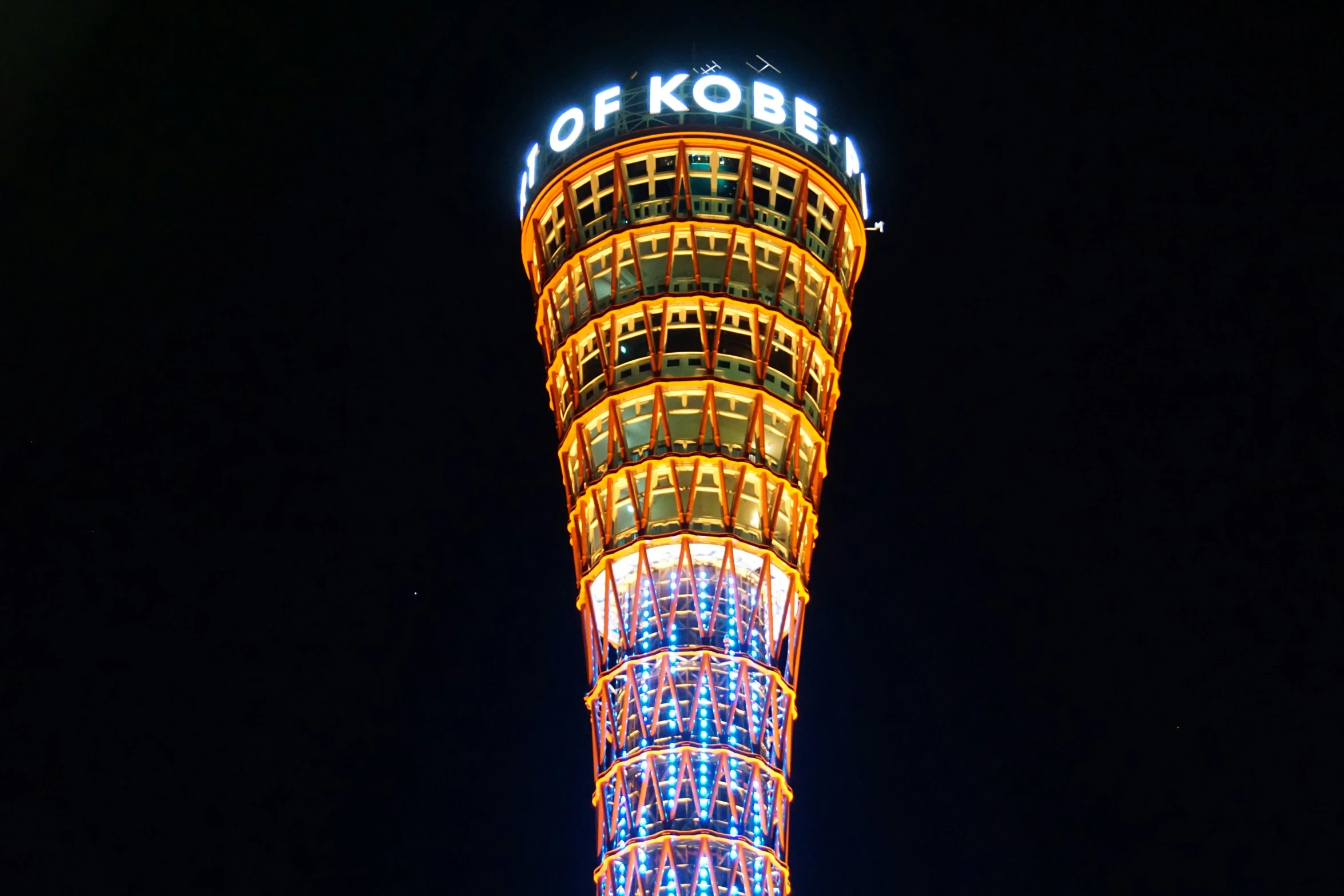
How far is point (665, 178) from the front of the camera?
116750 mm

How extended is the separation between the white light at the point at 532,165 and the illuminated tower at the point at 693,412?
18cm

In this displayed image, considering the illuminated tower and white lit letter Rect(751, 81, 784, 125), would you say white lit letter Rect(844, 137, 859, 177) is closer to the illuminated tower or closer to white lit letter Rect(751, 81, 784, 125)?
the illuminated tower

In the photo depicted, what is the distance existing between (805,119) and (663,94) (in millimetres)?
6511

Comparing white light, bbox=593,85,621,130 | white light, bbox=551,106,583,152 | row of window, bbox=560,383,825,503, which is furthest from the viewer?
white light, bbox=551,106,583,152

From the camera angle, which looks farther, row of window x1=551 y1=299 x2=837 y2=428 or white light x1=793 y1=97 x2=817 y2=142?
white light x1=793 y1=97 x2=817 y2=142

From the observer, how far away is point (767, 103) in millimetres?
118875

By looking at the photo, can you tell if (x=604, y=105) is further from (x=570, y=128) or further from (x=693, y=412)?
(x=693, y=412)

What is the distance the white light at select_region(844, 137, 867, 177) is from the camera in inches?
4739

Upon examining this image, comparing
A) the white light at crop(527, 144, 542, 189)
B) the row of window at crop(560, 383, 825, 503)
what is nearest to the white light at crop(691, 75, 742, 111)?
the white light at crop(527, 144, 542, 189)

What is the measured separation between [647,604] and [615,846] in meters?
10.6

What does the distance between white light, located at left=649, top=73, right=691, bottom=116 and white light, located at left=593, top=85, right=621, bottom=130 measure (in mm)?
1531

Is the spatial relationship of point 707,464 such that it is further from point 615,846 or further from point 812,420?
point 615,846

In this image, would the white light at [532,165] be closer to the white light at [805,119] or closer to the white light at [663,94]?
the white light at [663,94]

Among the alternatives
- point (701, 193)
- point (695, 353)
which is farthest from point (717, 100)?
point (695, 353)
